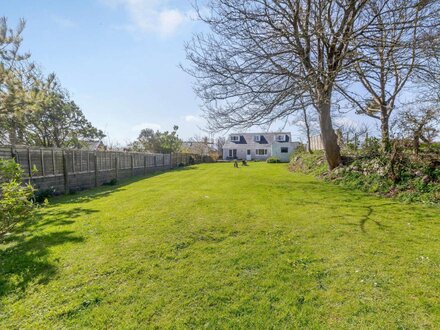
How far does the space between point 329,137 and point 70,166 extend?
11.4 m

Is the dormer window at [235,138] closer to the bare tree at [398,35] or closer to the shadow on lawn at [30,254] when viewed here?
the bare tree at [398,35]

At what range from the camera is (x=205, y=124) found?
9.08 metres

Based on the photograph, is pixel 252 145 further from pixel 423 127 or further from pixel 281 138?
pixel 423 127

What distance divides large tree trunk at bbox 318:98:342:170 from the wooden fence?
9819mm

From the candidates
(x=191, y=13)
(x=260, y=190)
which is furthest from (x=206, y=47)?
(x=260, y=190)

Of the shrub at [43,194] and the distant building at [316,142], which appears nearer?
the shrub at [43,194]

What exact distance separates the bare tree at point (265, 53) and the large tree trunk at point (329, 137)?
2.16 m

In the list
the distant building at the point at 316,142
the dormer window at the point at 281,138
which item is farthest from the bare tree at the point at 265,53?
the dormer window at the point at 281,138

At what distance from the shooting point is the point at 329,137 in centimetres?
1054

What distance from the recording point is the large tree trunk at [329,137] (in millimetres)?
10016

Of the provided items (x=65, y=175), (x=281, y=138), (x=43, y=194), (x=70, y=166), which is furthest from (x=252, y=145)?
(x=43, y=194)

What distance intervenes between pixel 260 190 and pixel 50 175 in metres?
8.08

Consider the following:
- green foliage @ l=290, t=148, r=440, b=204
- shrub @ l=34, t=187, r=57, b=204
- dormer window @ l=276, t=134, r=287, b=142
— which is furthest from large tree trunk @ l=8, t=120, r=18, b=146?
dormer window @ l=276, t=134, r=287, b=142

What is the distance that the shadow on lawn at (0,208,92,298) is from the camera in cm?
302
